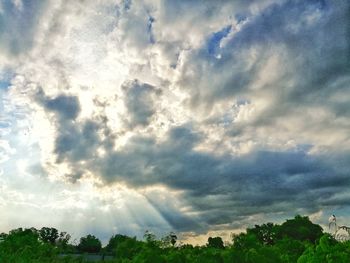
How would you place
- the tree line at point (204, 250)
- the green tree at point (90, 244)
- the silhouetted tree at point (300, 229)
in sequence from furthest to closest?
the green tree at point (90, 244), the silhouetted tree at point (300, 229), the tree line at point (204, 250)

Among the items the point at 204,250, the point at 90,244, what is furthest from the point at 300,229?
the point at 204,250

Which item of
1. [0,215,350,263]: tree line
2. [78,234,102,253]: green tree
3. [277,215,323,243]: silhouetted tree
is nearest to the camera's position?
[0,215,350,263]: tree line

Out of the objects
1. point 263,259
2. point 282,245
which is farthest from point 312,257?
point 282,245

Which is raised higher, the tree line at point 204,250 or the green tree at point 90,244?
the green tree at point 90,244

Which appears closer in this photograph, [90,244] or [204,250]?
[204,250]

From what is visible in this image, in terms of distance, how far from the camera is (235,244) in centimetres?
2064

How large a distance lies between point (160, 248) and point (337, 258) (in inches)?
509

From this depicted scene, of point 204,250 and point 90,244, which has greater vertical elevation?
point 90,244

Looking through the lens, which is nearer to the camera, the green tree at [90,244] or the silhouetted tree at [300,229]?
the silhouetted tree at [300,229]

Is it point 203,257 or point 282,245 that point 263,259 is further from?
point 282,245

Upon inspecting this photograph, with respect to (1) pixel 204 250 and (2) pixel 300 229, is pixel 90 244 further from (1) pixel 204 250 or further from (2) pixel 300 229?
(1) pixel 204 250

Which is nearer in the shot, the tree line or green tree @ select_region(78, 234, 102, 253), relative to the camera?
the tree line

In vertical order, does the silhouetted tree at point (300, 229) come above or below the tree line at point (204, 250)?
above

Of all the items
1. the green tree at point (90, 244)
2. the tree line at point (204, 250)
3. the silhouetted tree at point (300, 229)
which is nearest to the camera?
the tree line at point (204, 250)
